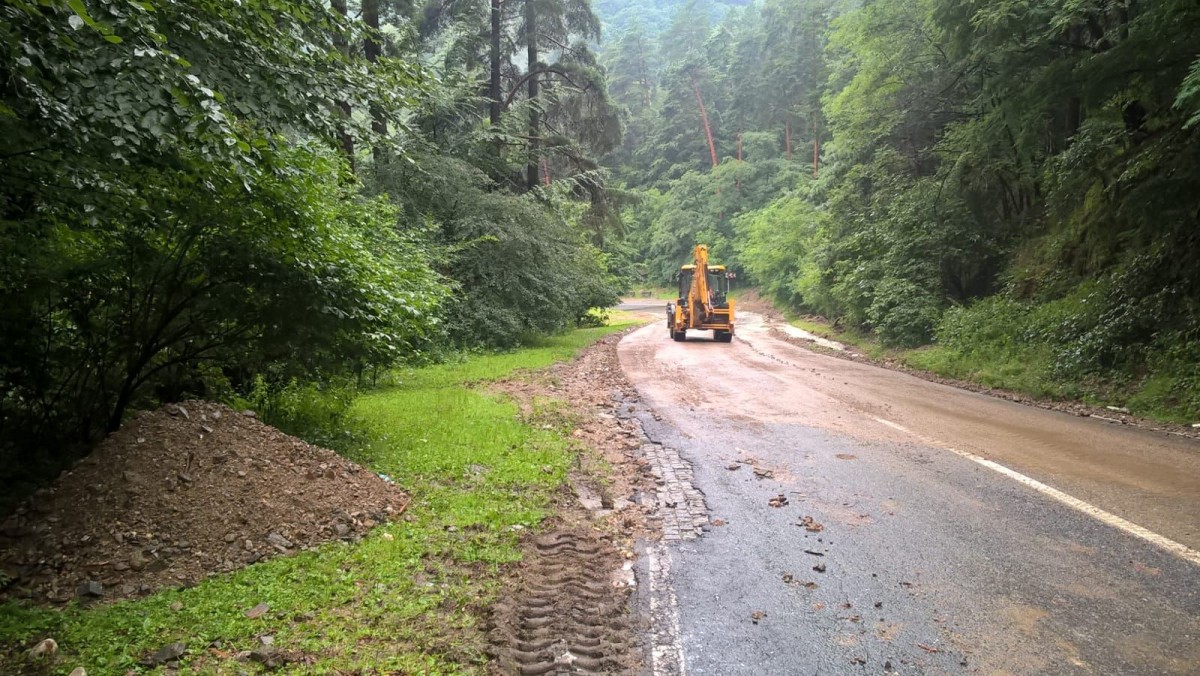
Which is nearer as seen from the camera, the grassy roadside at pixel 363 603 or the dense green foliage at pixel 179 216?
the grassy roadside at pixel 363 603

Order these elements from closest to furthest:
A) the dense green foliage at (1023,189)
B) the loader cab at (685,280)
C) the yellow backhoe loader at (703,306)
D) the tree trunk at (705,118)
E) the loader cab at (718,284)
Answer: the dense green foliage at (1023,189), the yellow backhoe loader at (703,306), the loader cab at (718,284), the loader cab at (685,280), the tree trunk at (705,118)

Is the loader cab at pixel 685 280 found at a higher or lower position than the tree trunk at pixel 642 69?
lower

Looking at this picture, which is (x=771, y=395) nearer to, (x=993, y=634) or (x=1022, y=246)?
(x=993, y=634)

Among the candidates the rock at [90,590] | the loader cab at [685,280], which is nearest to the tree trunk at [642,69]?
the loader cab at [685,280]

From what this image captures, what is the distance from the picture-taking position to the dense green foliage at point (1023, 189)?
35.3 ft

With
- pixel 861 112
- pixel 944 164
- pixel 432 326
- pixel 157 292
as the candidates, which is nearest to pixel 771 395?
pixel 432 326

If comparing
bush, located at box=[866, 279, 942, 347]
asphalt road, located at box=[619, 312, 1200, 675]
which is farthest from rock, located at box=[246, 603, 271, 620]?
bush, located at box=[866, 279, 942, 347]

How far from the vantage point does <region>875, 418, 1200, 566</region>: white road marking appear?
14.5 feet

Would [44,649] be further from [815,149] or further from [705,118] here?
[705,118]

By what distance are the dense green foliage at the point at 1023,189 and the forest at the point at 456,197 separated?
2.9 inches

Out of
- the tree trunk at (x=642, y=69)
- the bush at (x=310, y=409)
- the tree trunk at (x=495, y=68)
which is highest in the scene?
the tree trunk at (x=642, y=69)

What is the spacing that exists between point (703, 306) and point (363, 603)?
70.7ft

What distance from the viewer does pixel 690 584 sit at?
4.22 meters

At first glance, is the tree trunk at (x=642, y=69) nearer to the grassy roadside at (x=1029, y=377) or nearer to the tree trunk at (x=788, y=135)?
the tree trunk at (x=788, y=135)
